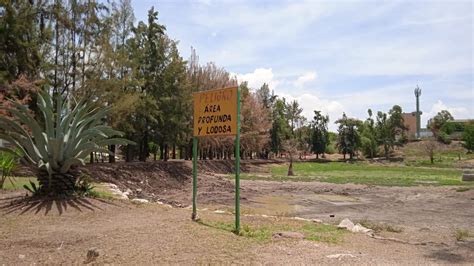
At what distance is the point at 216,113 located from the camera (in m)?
9.38

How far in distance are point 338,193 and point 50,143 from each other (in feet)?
57.1

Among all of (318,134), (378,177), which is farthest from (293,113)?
(378,177)

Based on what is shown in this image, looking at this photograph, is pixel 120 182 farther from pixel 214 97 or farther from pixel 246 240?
pixel 246 240

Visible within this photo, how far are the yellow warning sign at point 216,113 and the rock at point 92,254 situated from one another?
360 centimetres

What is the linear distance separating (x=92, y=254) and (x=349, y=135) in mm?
74787

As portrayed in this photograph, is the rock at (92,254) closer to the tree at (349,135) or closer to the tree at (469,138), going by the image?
the tree at (349,135)

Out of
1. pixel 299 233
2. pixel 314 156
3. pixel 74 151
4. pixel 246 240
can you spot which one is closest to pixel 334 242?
pixel 299 233

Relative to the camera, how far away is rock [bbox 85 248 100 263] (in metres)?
6.24

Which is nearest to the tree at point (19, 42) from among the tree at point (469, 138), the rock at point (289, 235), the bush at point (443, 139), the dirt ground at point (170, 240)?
the dirt ground at point (170, 240)

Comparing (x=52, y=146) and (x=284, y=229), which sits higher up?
(x=52, y=146)

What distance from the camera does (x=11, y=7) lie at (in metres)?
22.7

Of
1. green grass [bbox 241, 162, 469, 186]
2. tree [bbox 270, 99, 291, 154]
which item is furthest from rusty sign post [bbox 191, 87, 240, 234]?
tree [bbox 270, 99, 291, 154]

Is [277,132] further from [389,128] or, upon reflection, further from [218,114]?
[218,114]

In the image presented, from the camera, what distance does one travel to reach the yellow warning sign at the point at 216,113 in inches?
355
